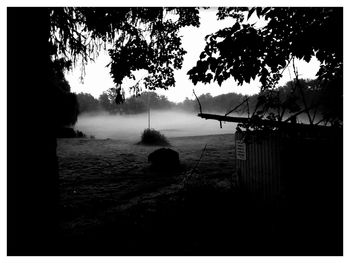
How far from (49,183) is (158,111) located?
385ft

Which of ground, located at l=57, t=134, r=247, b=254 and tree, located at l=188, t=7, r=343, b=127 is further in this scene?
ground, located at l=57, t=134, r=247, b=254

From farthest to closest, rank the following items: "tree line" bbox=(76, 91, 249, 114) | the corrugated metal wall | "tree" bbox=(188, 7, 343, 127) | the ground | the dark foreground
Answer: "tree line" bbox=(76, 91, 249, 114), the corrugated metal wall, the ground, the dark foreground, "tree" bbox=(188, 7, 343, 127)

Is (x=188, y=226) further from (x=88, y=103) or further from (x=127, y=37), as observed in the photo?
(x=88, y=103)

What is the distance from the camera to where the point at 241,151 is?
6.14 metres

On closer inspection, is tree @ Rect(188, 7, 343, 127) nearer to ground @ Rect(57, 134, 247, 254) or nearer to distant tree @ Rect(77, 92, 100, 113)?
ground @ Rect(57, 134, 247, 254)

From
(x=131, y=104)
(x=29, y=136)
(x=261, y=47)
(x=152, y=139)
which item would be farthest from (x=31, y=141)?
(x=131, y=104)

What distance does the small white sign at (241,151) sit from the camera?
601cm

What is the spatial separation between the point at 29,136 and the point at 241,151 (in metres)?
5.37

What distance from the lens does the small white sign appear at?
19.7 ft

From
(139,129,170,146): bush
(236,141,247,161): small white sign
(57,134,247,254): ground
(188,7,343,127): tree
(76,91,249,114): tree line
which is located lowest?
(57,134,247,254): ground

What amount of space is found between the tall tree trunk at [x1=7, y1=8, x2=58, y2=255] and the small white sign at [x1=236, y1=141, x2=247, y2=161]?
16.4 ft

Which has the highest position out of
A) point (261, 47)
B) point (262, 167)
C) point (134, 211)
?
point (261, 47)

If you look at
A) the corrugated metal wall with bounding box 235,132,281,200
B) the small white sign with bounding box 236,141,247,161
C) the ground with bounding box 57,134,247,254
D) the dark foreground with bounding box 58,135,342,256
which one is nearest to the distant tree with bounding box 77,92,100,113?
the ground with bounding box 57,134,247,254

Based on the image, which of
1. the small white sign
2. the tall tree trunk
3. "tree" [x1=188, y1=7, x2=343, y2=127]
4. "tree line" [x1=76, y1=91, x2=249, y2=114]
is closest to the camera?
the tall tree trunk
